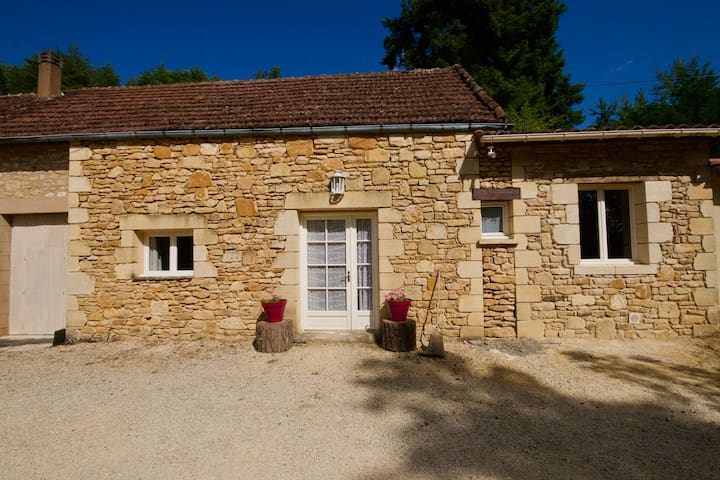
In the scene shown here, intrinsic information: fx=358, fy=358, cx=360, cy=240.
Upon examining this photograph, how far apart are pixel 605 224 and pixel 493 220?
5.77ft

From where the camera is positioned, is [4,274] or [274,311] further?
[4,274]

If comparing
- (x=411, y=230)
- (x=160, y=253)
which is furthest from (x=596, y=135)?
(x=160, y=253)

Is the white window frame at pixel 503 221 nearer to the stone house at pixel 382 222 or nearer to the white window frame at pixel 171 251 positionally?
the stone house at pixel 382 222

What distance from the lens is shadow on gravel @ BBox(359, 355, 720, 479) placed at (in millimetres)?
Answer: 2461

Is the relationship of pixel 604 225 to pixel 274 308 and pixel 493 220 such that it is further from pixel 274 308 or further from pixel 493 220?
pixel 274 308

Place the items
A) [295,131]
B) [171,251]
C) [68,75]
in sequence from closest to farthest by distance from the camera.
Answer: [295,131] < [171,251] < [68,75]

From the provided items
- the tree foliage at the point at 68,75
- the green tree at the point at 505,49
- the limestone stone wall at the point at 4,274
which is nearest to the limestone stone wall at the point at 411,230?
the limestone stone wall at the point at 4,274

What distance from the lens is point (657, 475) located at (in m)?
2.37

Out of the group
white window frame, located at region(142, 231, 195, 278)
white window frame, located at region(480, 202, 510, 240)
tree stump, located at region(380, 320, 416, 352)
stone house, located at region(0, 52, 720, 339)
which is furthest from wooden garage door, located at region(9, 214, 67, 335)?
white window frame, located at region(480, 202, 510, 240)

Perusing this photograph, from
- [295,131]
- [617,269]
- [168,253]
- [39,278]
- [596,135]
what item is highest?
[295,131]

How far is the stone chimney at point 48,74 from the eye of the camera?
7.48 m

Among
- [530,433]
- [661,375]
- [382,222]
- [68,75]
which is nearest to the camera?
[530,433]

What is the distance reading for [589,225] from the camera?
574 centimetres

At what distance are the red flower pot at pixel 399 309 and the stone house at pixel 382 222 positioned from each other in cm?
43
